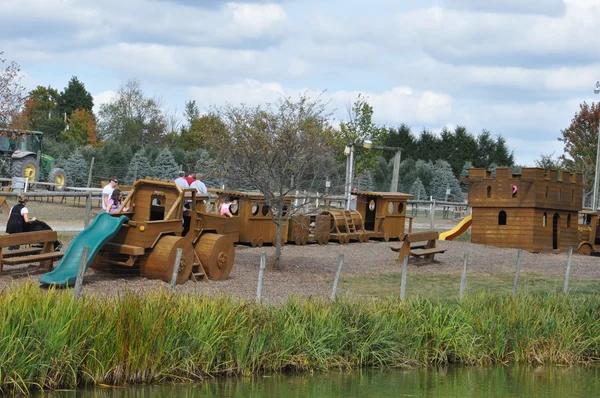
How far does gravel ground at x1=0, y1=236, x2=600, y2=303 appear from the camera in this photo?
17.4 metres

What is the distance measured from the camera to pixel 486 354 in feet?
47.9

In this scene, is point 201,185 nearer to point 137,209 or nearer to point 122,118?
point 137,209

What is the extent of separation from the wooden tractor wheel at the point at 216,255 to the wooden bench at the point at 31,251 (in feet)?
9.21

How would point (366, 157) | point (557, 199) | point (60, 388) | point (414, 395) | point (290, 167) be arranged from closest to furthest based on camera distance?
point (60, 388) < point (414, 395) < point (290, 167) < point (557, 199) < point (366, 157)

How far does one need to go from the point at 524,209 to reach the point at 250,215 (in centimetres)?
1009

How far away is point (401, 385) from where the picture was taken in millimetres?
12883

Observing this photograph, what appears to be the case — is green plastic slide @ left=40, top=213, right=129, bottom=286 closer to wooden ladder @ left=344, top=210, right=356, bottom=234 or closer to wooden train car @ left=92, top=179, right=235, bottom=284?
wooden train car @ left=92, top=179, right=235, bottom=284

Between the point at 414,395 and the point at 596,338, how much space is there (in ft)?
15.6

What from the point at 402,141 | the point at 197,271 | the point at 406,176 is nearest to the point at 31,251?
the point at 197,271

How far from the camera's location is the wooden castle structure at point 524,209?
31.4m

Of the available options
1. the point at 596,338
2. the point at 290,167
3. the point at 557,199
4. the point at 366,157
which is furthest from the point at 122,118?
the point at 596,338

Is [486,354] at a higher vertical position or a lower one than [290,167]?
lower

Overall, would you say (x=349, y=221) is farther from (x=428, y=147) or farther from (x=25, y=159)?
(x=428, y=147)

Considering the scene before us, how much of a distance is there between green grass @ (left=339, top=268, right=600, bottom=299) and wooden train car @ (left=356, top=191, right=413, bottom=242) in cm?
798
